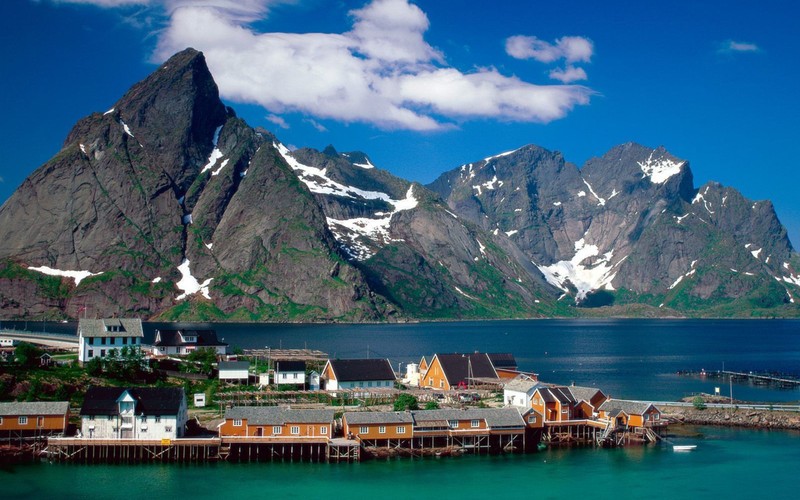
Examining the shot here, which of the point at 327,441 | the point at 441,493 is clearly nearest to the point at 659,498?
the point at 441,493

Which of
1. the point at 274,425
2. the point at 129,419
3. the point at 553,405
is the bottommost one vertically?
the point at 274,425

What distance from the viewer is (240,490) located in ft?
190

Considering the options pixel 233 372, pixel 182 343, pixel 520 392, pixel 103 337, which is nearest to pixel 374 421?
pixel 520 392

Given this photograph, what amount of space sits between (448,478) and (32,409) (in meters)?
34.6

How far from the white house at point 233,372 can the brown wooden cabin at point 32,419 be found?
29.3 m

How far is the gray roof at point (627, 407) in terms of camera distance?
77.0 metres

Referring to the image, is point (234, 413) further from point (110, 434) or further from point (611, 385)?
point (611, 385)

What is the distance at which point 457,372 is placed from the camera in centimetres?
10062

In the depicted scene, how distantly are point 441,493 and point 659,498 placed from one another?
596 inches

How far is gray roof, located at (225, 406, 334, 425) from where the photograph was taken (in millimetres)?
68438

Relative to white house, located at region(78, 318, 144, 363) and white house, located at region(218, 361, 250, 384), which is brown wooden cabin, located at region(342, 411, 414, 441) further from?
white house, located at region(78, 318, 144, 363)

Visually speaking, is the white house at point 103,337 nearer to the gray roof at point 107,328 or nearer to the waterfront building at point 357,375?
the gray roof at point 107,328

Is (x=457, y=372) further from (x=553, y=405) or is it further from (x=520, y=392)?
(x=553, y=405)

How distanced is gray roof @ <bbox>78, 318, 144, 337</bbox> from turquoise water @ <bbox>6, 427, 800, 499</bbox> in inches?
1614
